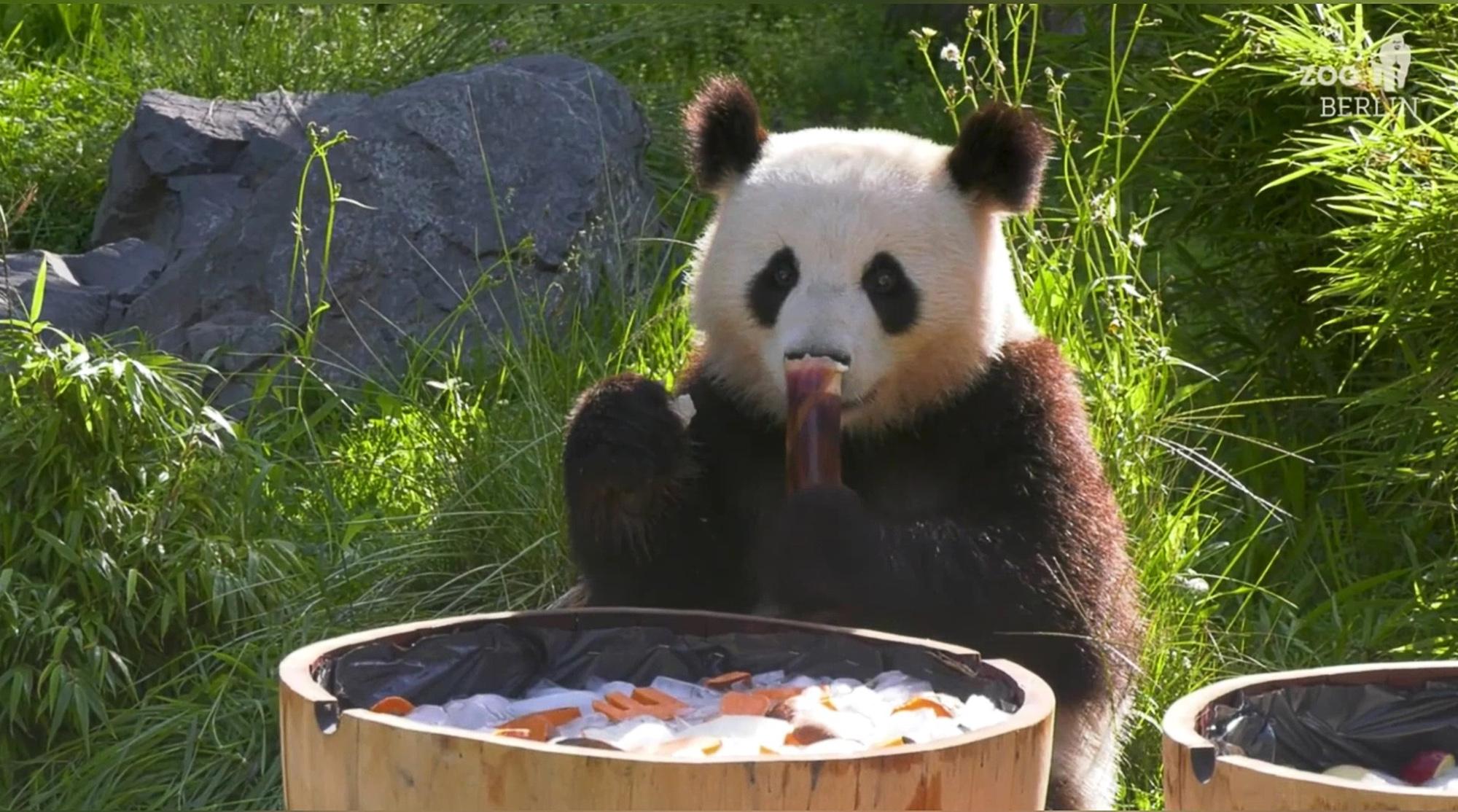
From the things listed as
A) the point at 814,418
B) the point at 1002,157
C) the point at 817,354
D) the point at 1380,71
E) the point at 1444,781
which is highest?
the point at 1380,71

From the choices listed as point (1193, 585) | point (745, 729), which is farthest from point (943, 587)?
point (1193, 585)

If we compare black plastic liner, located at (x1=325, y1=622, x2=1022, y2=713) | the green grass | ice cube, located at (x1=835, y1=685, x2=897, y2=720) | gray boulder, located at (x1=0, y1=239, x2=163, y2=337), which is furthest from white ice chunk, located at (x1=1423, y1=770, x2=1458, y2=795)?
gray boulder, located at (x1=0, y1=239, x2=163, y2=337)

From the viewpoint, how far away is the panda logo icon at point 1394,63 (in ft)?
17.3

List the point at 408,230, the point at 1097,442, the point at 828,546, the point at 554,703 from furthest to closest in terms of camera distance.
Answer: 1. the point at 408,230
2. the point at 1097,442
3. the point at 828,546
4. the point at 554,703

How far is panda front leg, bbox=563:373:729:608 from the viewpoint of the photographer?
3.51m

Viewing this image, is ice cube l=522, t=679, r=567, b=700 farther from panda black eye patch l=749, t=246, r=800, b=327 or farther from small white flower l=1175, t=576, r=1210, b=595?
small white flower l=1175, t=576, r=1210, b=595

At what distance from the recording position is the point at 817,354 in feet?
11.0

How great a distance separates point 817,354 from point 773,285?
0.89ft

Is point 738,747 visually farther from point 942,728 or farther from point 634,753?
point 942,728

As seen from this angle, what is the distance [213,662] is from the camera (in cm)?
454

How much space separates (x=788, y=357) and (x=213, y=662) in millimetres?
1957

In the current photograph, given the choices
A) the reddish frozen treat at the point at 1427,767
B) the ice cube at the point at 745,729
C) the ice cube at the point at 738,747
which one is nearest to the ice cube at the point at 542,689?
the ice cube at the point at 745,729

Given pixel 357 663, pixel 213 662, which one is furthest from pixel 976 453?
pixel 213 662

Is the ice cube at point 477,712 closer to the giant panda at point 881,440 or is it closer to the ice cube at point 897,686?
the ice cube at point 897,686
